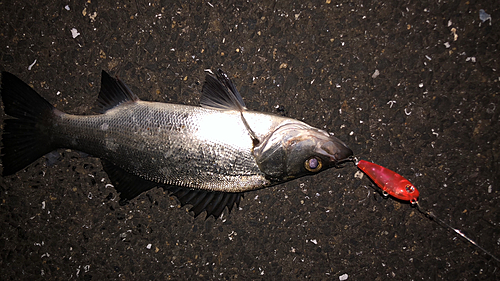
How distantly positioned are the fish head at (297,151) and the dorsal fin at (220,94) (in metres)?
0.37

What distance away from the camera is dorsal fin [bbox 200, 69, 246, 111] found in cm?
196

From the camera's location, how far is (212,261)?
2467 millimetres

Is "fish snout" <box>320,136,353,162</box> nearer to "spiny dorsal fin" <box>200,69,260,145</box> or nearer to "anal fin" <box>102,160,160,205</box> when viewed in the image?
"spiny dorsal fin" <box>200,69,260,145</box>

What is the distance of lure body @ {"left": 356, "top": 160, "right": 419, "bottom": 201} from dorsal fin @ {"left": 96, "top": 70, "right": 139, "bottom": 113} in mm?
1969

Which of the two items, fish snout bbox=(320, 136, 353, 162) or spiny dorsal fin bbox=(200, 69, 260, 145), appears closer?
fish snout bbox=(320, 136, 353, 162)

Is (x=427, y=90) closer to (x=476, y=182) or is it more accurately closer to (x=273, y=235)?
(x=476, y=182)

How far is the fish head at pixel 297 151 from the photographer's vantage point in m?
1.82

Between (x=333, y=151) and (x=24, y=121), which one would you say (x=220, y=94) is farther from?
(x=24, y=121)

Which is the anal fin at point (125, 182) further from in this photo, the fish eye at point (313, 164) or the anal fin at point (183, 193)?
the fish eye at point (313, 164)

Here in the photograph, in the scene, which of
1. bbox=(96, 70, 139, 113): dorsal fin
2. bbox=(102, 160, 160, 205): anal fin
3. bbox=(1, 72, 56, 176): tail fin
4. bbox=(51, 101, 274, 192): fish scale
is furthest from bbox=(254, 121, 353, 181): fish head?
bbox=(1, 72, 56, 176): tail fin

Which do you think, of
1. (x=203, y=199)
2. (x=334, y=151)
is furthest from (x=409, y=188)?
(x=203, y=199)

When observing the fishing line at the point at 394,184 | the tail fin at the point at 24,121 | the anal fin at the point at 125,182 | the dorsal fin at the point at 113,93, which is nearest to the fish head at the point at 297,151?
the fishing line at the point at 394,184

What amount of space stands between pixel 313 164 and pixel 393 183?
Answer: 657 millimetres

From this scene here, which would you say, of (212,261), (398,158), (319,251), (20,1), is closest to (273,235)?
(319,251)
